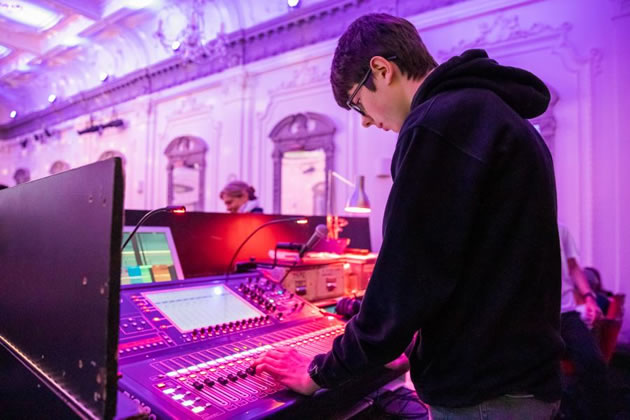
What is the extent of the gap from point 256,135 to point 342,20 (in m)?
2.06

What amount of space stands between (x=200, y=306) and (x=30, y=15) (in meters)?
7.77

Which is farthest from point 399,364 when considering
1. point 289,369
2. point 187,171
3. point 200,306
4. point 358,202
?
point 187,171

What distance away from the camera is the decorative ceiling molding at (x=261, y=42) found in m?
4.98

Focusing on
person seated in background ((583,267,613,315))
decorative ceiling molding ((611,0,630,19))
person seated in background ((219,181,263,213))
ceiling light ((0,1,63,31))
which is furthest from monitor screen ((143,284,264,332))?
ceiling light ((0,1,63,31))

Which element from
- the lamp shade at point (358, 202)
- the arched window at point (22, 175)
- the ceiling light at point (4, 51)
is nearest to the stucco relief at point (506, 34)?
the lamp shade at point (358, 202)

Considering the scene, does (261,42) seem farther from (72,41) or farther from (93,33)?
(72,41)

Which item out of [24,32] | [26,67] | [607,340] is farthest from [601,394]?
[26,67]

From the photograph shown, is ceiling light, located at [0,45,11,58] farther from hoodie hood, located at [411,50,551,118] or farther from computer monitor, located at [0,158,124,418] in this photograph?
hoodie hood, located at [411,50,551,118]

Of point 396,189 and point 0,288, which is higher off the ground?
point 396,189

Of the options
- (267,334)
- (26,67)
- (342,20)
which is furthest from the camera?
(26,67)

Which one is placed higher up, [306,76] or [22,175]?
[306,76]

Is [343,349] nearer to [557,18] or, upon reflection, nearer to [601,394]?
[601,394]

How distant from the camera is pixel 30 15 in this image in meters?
6.67

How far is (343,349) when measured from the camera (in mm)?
754
